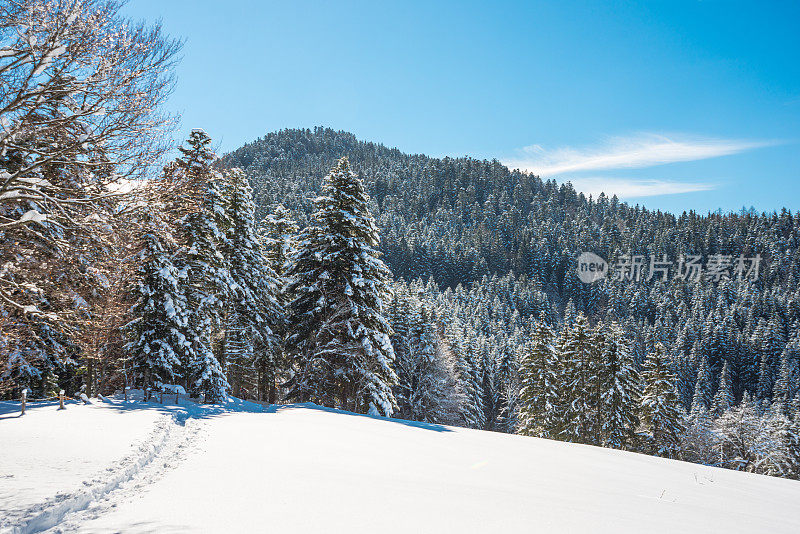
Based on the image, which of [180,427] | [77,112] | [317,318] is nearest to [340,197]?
[317,318]

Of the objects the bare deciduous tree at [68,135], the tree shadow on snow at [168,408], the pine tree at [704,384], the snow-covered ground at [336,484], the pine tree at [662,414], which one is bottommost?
the pine tree at [704,384]

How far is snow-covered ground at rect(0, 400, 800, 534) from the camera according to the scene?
546cm

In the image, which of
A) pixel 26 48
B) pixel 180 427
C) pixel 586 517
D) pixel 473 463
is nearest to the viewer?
pixel 586 517

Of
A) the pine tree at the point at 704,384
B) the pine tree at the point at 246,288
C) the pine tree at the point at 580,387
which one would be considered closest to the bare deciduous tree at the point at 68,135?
the pine tree at the point at 246,288

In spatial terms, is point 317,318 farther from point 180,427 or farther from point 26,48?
point 26,48

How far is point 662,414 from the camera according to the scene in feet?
109

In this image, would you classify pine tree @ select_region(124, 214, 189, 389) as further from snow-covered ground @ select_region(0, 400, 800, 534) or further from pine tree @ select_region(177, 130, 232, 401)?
snow-covered ground @ select_region(0, 400, 800, 534)

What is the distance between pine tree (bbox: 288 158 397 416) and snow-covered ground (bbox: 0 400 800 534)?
7258 millimetres

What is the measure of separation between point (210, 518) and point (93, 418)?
366 inches

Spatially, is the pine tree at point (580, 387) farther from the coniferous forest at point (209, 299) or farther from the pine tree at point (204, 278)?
the pine tree at point (204, 278)

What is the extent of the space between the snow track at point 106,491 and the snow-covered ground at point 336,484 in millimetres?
25

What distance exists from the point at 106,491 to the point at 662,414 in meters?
36.9

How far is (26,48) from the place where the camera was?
6.38 meters

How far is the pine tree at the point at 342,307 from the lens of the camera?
19594mm
